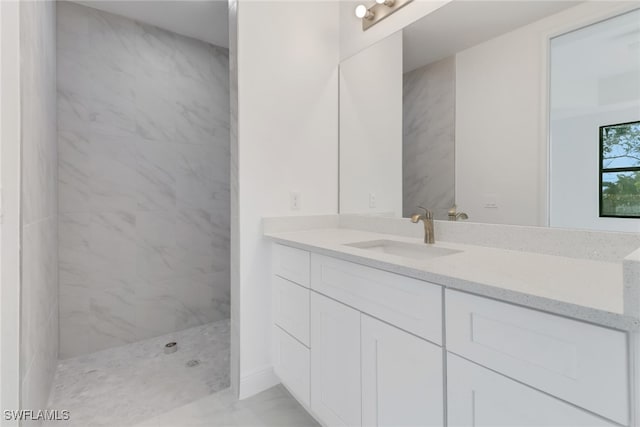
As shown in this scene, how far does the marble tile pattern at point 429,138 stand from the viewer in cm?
149

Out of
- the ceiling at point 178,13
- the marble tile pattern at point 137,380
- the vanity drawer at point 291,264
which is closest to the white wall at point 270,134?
the vanity drawer at point 291,264

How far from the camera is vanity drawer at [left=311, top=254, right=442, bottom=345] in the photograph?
0.91m

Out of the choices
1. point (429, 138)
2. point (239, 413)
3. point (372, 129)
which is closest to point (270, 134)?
point (372, 129)

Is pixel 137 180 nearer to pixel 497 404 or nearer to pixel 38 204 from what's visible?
pixel 38 204

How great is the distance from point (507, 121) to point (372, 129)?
30.8 inches

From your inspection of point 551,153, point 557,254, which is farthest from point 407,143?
point 557,254

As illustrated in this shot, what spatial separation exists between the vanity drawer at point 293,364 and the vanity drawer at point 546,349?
0.83 metres

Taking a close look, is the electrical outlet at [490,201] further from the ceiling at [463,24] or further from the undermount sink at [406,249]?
the ceiling at [463,24]

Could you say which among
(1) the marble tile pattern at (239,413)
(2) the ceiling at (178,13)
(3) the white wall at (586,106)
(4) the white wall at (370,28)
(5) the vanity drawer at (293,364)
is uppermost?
(2) the ceiling at (178,13)

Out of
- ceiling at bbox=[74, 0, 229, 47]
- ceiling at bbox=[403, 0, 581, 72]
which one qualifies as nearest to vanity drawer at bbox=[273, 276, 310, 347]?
ceiling at bbox=[403, 0, 581, 72]

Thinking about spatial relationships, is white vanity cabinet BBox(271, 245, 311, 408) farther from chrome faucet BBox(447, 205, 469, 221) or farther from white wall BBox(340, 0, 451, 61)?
white wall BBox(340, 0, 451, 61)

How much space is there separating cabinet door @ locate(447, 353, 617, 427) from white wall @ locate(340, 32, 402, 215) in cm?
100

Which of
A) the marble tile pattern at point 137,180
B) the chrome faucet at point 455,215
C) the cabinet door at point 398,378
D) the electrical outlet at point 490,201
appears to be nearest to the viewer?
the cabinet door at point 398,378

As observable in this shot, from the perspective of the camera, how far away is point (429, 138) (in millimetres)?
1579
